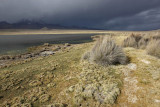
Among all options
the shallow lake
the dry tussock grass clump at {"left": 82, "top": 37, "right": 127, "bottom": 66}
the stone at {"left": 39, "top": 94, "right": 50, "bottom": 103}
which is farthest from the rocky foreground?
the shallow lake

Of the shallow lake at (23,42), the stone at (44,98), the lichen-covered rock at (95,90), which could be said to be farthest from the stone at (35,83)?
the shallow lake at (23,42)

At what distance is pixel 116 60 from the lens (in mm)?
6918

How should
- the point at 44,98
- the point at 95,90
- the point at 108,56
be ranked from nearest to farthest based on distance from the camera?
the point at 44,98 < the point at 95,90 < the point at 108,56

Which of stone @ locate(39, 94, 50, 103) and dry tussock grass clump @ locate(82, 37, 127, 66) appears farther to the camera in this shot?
dry tussock grass clump @ locate(82, 37, 127, 66)

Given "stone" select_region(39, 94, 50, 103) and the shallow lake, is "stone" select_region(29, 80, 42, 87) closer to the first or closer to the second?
"stone" select_region(39, 94, 50, 103)

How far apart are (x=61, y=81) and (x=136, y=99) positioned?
11.8 feet

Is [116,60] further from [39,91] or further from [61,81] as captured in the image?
[39,91]

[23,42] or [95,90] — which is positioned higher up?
[23,42]

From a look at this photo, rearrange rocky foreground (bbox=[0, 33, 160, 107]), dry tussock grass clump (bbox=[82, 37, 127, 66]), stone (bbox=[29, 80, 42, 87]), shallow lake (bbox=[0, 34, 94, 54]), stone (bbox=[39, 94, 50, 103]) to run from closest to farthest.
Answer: rocky foreground (bbox=[0, 33, 160, 107]), stone (bbox=[39, 94, 50, 103]), stone (bbox=[29, 80, 42, 87]), dry tussock grass clump (bbox=[82, 37, 127, 66]), shallow lake (bbox=[0, 34, 94, 54])

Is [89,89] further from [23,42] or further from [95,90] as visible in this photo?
[23,42]

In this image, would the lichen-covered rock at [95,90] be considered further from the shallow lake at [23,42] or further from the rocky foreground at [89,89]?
the shallow lake at [23,42]

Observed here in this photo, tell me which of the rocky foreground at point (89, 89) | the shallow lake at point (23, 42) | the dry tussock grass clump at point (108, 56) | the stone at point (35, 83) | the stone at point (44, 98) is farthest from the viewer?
the shallow lake at point (23, 42)

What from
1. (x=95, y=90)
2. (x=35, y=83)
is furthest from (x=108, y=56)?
(x=35, y=83)

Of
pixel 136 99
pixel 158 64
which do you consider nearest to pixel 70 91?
pixel 136 99
